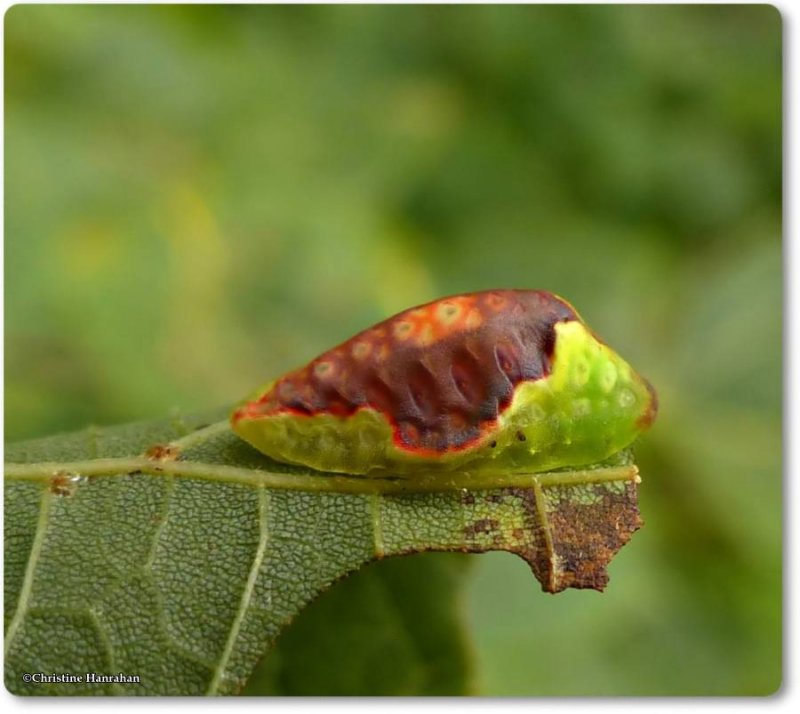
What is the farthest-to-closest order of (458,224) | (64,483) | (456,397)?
(458,224), (64,483), (456,397)

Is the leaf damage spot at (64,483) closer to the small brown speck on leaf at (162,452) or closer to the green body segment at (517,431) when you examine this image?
the small brown speck on leaf at (162,452)

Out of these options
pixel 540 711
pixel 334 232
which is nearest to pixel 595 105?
pixel 334 232

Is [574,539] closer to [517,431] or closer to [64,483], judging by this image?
[517,431]

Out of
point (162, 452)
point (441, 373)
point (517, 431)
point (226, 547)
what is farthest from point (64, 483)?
point (517, 431)

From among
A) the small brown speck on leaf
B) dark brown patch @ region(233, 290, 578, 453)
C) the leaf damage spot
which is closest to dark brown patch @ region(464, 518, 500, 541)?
dark brown patch @ region(233, 290, 578, 453)

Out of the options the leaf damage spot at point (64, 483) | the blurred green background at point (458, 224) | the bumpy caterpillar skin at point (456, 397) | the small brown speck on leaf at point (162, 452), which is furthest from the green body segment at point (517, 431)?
the blurred green background at point (458, 224)

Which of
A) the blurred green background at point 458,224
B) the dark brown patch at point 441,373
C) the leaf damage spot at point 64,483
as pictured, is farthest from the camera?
the blurred green background at point 458,224

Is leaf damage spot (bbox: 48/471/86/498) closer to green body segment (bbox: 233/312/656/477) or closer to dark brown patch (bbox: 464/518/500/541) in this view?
green body segment (bbox: 233/312/656/477)
